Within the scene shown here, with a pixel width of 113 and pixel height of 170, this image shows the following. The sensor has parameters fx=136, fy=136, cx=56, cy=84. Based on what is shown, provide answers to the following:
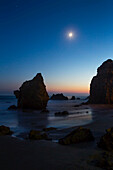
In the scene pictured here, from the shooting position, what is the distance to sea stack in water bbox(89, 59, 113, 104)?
33062 millimetres

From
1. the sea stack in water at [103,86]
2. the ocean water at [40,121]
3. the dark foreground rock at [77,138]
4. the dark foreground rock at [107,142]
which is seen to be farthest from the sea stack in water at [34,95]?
the dark foreground rock at [107,142]

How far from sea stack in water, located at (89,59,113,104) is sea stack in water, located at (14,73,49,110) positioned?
15957mm

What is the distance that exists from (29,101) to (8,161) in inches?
852

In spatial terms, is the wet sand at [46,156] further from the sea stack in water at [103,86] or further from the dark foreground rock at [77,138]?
the sea stack in water at [103,86]

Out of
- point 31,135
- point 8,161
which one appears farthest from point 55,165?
point 31,135

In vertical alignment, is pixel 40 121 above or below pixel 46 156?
below

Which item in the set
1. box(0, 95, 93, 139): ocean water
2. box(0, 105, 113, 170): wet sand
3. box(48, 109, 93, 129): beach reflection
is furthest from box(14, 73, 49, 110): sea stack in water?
box(0, 105, 113, 170): wet sand

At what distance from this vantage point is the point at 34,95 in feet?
79.9

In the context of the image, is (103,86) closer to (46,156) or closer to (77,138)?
(77,138)

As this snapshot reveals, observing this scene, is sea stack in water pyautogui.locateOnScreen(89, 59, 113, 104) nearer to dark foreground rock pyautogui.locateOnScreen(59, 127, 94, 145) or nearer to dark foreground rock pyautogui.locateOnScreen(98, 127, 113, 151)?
dark foreground rock pyautogui.locateOnScreen(59, 127, 94, 145)

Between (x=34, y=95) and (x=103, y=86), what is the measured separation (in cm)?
1877

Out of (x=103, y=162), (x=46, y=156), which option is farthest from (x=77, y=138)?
(x=103, y=162)

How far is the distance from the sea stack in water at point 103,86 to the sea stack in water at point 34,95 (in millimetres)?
15957

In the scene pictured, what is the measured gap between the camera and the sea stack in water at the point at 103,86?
3306 cm
